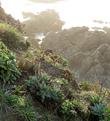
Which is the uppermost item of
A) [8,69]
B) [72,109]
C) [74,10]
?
[74,10]

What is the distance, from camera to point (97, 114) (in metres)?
13.1

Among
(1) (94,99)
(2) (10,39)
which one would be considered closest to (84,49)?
(2) (10,39)

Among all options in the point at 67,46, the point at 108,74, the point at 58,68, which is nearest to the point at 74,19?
the point at 67,46

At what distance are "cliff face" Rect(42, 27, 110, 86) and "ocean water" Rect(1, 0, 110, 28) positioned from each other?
3138 mm

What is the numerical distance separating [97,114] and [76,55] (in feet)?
65.7

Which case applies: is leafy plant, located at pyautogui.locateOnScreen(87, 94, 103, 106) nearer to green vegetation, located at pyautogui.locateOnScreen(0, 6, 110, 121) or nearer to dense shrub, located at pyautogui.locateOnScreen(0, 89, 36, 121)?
green vegetation, located at pyautogui.locateOnScreen(0, 6, 110, 121)

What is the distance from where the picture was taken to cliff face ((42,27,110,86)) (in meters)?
30.7

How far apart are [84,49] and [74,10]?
33.1 feet

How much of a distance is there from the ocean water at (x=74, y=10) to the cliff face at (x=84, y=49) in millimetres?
3138

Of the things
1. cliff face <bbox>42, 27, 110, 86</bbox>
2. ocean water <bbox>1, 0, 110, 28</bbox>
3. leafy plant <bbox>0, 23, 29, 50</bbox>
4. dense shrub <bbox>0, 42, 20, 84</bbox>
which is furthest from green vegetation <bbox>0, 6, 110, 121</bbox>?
ocean water <bbox>1, 0, 110, 28</bbox>

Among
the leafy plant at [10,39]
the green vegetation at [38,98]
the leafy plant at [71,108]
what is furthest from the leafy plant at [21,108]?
the leafy plant at [10,39]

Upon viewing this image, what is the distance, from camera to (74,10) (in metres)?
44.0

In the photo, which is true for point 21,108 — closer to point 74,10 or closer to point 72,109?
point 72,109

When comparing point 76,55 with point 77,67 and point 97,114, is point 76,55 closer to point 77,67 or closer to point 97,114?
point 77,67
